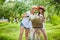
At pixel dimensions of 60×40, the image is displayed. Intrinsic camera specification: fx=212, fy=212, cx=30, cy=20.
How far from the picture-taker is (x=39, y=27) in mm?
2650

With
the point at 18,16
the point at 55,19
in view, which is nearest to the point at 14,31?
the point at 18,16

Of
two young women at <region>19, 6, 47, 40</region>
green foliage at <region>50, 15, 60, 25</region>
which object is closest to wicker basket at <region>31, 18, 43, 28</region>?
two young women at <region>19, 6, 47, 40</region>

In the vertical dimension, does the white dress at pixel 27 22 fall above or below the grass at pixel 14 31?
above

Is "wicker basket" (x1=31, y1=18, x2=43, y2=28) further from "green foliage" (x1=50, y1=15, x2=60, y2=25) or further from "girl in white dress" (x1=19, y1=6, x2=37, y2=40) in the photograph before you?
"green foliage" (x1=50, y1=15, x2=60, y2=25)

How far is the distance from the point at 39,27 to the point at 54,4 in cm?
37

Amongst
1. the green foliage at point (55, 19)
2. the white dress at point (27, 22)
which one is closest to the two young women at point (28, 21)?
the white dress at point (27, 22)

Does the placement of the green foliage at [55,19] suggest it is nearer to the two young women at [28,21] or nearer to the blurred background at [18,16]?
the blurred background at [18,16]

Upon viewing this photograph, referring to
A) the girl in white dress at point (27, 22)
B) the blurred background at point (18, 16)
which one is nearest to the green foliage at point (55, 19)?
the blurred background at point (18, 16)

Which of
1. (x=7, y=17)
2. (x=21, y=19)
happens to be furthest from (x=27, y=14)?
(x=7, y=17)

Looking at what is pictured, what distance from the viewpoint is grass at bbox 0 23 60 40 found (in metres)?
2.67

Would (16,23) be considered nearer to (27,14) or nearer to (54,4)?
(27,14)

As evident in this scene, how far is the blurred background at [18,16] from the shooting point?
267 cm

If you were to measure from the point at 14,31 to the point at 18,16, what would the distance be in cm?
20

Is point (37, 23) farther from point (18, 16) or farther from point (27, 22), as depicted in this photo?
point (18, 16)
